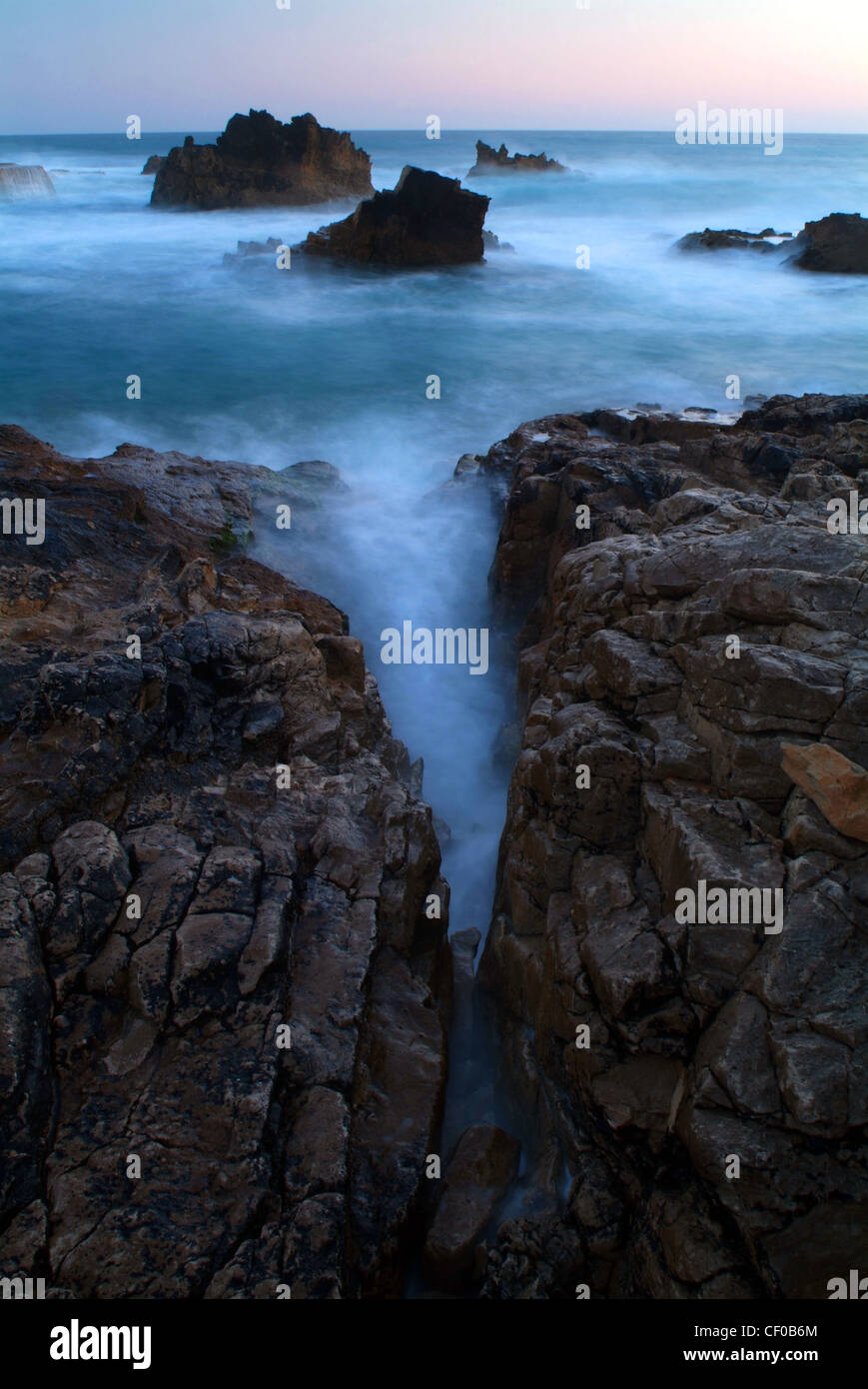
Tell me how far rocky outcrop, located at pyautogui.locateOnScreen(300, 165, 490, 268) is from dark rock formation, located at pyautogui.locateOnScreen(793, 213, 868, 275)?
13.9m

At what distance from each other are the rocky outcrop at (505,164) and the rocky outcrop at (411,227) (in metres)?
47.7

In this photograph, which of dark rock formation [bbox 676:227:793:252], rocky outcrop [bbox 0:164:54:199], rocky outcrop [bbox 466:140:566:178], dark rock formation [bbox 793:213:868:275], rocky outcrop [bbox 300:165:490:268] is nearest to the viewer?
dark rock formation [bbox 793:213:868:275]

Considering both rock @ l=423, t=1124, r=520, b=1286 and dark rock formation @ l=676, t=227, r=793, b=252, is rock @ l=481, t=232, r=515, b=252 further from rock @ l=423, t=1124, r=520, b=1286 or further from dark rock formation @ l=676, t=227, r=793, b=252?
rock @ l=423, t=1124, r=520, b=1286

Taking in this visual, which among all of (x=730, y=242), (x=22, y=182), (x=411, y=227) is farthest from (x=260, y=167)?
(x=730, y=242)

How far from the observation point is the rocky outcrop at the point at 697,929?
3.86 meters

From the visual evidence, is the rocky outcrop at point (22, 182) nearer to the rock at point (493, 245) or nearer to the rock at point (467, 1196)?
the rock at point (493, 245)

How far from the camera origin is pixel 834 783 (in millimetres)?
4523

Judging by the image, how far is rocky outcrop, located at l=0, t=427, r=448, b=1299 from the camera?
13.3 feet

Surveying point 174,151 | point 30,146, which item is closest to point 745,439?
point 174,151

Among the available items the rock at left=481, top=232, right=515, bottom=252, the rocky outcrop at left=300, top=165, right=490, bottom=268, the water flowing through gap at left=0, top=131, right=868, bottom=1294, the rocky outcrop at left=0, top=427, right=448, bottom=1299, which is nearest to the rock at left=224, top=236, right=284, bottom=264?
the water flowing through gap at left=0, top=131, right=868, bottom=1294

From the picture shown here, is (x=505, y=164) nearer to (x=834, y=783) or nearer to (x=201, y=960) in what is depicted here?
(x=834, y=783)

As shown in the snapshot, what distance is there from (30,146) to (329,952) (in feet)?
467

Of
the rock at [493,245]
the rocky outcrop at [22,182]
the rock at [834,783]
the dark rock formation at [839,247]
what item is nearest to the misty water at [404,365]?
the rock at [493,245]

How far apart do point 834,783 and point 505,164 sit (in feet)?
279
